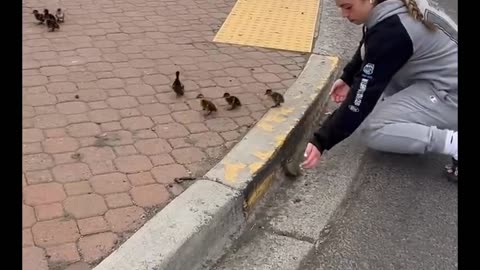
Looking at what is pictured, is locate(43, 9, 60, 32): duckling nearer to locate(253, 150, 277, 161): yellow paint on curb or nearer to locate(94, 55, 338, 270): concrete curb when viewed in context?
locate(94, 55, 338, 270): concrete curb

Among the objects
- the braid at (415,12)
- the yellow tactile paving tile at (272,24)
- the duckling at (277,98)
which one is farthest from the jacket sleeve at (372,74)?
the yellow tactile paving tile at (272,24)

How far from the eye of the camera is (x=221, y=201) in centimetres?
325

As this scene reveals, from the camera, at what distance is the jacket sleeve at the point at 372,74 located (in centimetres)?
338

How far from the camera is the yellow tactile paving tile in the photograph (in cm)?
553

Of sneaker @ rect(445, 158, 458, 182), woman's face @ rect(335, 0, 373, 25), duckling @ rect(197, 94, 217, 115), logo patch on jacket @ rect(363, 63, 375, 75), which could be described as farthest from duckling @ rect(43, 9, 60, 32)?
sneaker @ rect(445, 158, 458, 182)

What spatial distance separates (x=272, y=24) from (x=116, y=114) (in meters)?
2.41

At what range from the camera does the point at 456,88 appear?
3758 millimetres

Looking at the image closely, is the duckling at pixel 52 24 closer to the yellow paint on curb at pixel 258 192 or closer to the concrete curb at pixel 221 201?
the concrete curb at pixel 221 201

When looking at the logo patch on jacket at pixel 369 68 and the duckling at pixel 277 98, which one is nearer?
the logo patch on jacket at pixel 369 68

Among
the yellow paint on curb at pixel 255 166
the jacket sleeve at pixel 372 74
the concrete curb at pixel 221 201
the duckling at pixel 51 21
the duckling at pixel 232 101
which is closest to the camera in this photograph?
the concrete curb at pixel 221 201

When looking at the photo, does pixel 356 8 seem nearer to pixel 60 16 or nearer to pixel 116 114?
pixel 116 114

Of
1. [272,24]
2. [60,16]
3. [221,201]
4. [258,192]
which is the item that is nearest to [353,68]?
[258,192]

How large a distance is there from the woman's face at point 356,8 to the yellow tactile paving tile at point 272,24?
6.21 feet

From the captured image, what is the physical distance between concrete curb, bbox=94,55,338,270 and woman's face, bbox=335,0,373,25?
0.86 m
